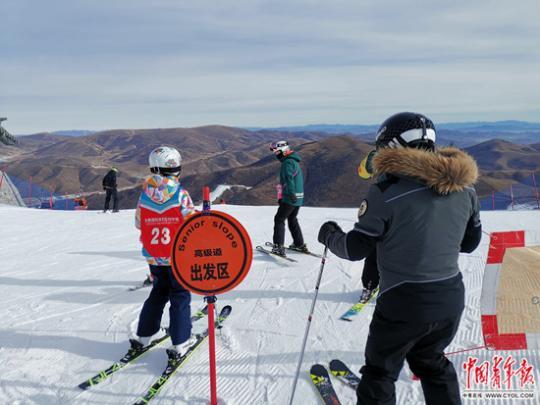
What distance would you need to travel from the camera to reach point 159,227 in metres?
3.75

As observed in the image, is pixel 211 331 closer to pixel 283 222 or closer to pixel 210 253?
pixel 210 253

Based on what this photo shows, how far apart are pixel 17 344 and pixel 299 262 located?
15.1 ft

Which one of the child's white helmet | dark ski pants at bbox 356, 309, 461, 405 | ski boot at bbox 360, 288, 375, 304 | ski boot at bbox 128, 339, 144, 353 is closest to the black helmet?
dark ski pants at bbox 356, 309, 461, 405

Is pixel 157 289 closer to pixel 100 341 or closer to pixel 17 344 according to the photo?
pixel 100 341

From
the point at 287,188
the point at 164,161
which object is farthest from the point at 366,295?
the point at 164,161

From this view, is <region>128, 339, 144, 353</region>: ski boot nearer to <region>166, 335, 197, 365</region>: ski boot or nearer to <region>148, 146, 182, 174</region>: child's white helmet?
<region>166, 335, 197, 365</region>: ski boot

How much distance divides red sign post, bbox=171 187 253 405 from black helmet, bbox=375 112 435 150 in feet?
3.90

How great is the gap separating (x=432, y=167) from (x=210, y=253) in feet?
5.31

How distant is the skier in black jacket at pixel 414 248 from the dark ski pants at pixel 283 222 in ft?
16.4

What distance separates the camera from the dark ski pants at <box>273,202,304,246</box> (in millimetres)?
7473

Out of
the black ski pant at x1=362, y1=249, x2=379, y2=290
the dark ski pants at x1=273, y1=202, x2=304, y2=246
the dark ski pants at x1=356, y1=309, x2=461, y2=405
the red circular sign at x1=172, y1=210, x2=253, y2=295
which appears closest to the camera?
the dark ski pants at x1=356, y1=309, x2=461, y2=405

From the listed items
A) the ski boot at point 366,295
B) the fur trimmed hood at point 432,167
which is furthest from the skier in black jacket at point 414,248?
the ski boot at point 366,295

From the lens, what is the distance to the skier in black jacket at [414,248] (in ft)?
7.32

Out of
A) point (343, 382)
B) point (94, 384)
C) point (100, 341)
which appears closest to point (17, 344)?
point (100, 341)
